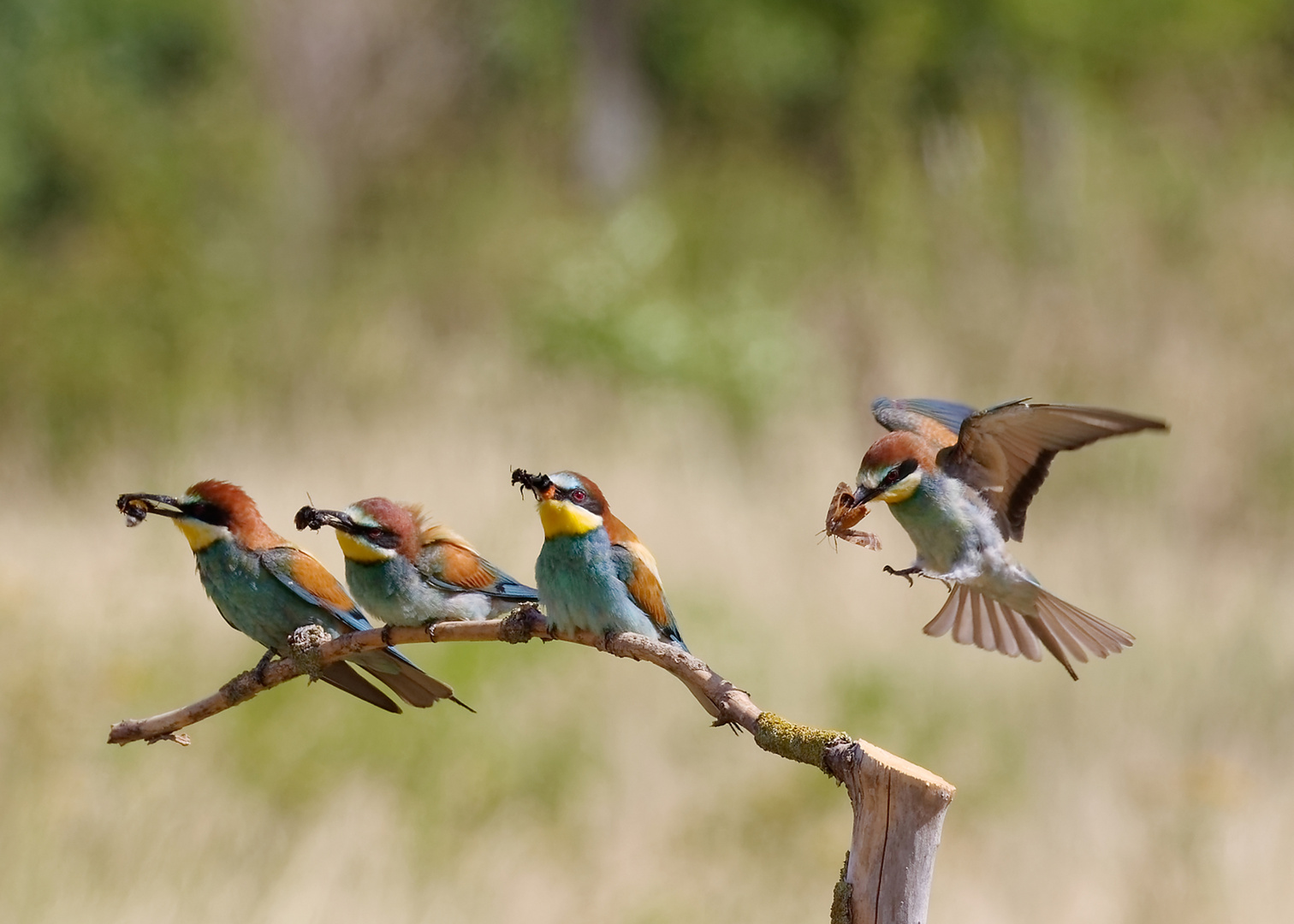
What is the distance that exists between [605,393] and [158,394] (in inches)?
92.5

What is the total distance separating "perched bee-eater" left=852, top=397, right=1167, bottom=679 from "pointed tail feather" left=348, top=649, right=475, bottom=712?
2.42 feet

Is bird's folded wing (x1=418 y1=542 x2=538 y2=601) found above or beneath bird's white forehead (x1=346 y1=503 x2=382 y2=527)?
above

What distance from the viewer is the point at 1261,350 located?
8.95 meters

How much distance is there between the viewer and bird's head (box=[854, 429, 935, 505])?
2020 millimetres

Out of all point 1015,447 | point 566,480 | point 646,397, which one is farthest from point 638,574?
point 646,397

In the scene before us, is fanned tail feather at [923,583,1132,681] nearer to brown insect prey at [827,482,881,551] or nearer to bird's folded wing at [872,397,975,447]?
bird's folded wing at [872,397,975,447]

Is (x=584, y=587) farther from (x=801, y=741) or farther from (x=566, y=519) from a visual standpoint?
(x=801, y=741)

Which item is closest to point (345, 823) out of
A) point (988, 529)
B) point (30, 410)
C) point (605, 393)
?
point (988, 529)

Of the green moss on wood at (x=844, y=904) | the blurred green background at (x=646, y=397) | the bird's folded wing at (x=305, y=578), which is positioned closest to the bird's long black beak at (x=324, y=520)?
the bird's folded wing at (x=305, y=578)

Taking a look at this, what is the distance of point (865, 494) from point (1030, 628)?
660 millimetres

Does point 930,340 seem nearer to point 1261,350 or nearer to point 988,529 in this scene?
point 1261,350

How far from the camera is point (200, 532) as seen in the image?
246 cm

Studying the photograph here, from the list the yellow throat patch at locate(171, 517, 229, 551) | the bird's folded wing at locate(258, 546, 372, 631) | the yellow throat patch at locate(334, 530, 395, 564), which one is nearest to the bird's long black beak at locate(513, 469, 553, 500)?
the yellow throat patch at locate(334, 530, 395, 564)

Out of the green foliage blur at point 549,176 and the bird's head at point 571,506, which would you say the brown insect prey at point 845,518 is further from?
the green foliage blur at point 549,176
